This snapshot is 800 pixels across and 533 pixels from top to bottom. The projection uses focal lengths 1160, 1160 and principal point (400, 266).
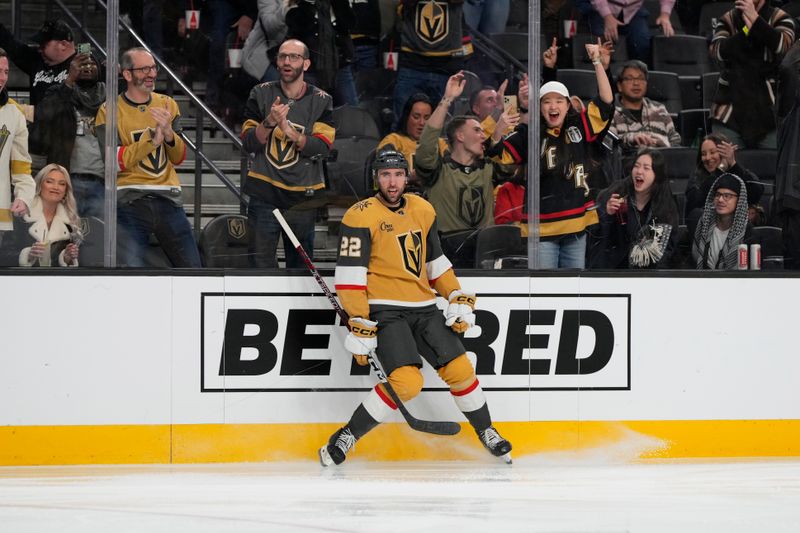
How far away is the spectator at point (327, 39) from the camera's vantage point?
4871mm

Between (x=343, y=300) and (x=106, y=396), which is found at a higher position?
(x=343, y=300)

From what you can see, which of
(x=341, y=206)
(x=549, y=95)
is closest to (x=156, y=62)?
(x=341, y=206)

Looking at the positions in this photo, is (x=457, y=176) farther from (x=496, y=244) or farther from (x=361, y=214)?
(x=361, y=214)

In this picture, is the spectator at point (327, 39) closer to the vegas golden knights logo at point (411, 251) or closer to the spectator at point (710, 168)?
the vegas golden knights logo at point (411, 251)

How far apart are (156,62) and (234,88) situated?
339mm

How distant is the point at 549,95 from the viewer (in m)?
5.00

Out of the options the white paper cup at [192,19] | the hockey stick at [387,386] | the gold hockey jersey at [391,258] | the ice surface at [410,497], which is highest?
the white paper cup at [192,19]

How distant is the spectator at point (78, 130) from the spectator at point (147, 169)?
0.26ft

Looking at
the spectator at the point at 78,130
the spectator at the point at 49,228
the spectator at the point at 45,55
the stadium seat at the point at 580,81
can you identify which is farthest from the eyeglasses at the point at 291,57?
the stadium seat at the point at 580,81

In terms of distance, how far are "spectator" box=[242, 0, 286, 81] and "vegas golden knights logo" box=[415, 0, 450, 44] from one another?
23.3 inches

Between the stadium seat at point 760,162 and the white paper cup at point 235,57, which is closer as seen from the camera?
the white paper cup at point 235,57

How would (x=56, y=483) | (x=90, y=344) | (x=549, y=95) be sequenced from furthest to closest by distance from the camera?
(x=549, y=95), (x=90, y=344), (x=56, y=483)

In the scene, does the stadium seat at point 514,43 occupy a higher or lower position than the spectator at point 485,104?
higher

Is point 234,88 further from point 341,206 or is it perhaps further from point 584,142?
point 584,142
